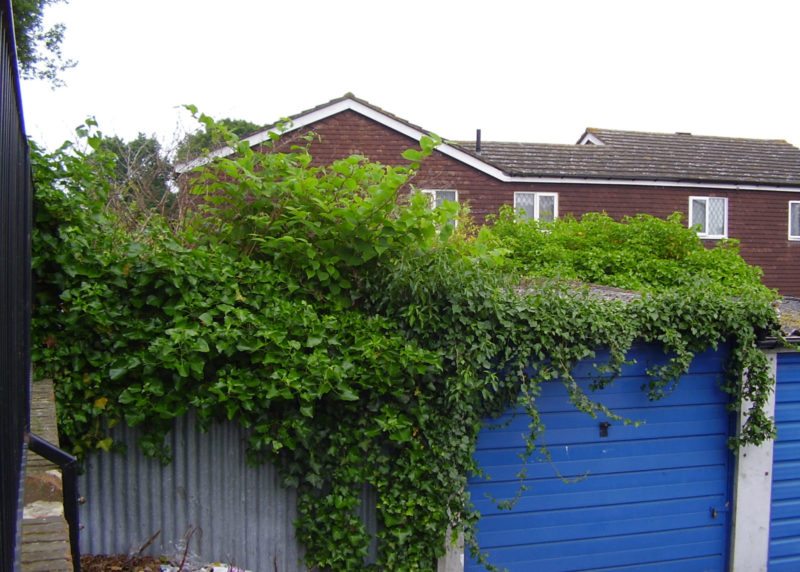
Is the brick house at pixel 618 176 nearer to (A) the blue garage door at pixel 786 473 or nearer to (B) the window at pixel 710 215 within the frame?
(B) the window at pixel 710 215

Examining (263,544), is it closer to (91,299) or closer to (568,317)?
(91,299)

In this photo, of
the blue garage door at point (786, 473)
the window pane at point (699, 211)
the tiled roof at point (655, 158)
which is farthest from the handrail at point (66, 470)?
the window pane at point (699, 211)

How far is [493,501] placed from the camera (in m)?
6.31

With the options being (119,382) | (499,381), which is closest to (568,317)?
(499,381)

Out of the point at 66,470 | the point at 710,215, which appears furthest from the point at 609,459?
the point at 710,215

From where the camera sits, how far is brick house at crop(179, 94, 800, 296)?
17328mm

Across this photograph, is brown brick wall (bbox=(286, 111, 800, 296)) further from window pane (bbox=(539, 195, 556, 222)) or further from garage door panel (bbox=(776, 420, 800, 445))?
garage door panel (bbox=(776, 420, 800, 445))

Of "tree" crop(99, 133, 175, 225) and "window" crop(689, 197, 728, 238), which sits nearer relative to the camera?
"tree" crop(99, 133, 175, 225)

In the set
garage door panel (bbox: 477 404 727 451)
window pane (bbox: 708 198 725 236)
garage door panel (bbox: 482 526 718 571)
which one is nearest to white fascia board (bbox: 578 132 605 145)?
window pane (bbox: 708 198 725 236)

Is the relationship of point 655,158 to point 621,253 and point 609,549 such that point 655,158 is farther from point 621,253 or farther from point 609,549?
point 609,549

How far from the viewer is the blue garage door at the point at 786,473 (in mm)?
7512

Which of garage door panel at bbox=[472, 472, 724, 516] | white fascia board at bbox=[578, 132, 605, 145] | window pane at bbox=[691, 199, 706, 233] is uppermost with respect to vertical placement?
white fascia board at bbox=[578, 132, 605, 145]

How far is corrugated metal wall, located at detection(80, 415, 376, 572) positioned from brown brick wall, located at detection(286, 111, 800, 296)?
11.3m

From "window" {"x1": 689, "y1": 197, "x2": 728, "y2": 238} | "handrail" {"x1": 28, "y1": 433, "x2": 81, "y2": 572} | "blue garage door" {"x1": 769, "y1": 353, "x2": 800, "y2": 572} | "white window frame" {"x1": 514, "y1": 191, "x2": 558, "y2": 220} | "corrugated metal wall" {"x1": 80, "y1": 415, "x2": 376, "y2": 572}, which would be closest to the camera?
"handrail" {"x1": 28, "y1": 433, "x2": 81, "y2": 572}
